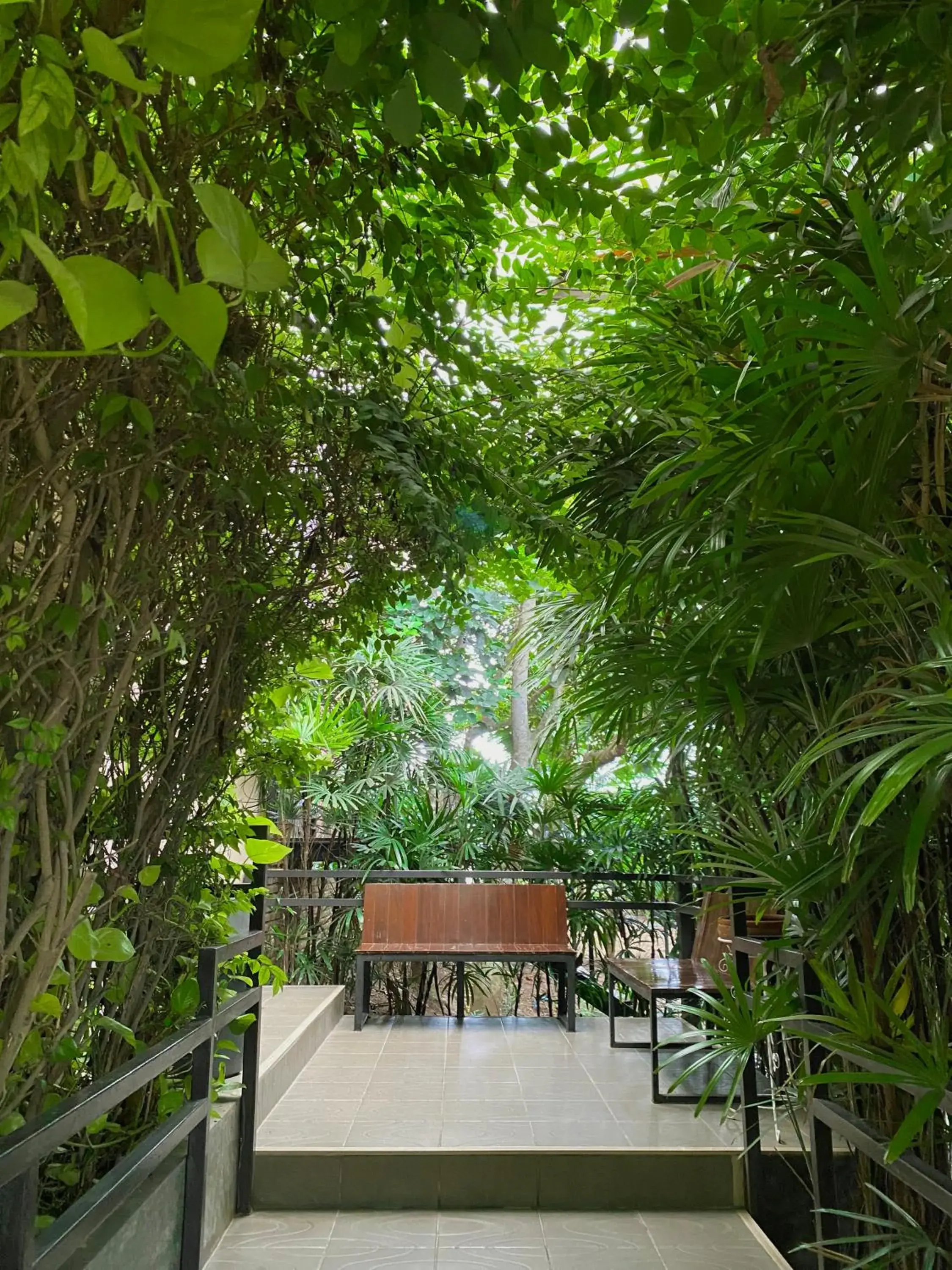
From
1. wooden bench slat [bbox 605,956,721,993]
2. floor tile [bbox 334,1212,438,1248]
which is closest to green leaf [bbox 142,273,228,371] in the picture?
floor tile [bbox 334,1212,438,1248]

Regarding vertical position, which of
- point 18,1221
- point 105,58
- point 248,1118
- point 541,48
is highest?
point 541,48

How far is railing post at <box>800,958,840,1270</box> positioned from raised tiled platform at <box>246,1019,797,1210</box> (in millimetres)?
863

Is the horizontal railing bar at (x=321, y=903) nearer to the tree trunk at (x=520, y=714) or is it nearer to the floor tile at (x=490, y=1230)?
the tree trunk at (x=520, y=714)

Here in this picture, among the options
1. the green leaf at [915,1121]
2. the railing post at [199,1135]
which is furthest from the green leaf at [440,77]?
the railing post at [199,1135]

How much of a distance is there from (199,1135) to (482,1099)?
1.66 meters

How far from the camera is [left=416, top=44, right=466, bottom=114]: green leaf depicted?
33.0 inches

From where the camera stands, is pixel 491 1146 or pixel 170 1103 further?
pixel 491 1146

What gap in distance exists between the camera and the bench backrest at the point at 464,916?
15.3 feet

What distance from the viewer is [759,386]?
1.85 meters

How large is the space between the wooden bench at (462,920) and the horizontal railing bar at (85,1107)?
2998mm

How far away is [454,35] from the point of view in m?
0.83

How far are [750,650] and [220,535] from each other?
1198mm

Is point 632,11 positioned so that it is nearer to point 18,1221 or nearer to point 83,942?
point 83,942

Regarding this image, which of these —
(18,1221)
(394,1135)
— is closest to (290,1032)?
(394,1135)
